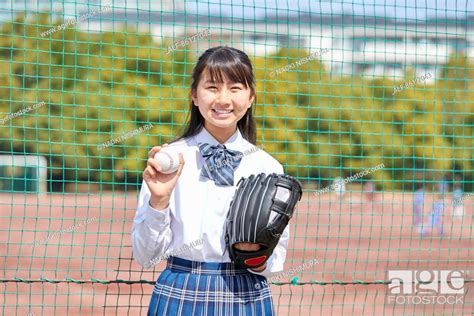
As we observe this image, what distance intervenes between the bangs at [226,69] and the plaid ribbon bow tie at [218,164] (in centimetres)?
24

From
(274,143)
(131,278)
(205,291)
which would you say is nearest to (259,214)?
(205,291)

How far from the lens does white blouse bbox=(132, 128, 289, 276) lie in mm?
2525

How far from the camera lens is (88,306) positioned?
7.00m

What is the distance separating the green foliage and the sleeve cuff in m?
2.40

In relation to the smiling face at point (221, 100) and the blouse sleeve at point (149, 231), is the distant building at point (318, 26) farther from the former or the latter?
the blouse sleeve at point (149, 231)

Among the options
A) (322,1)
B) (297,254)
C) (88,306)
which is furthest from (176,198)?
(297,254)

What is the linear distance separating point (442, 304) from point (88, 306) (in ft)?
10.2

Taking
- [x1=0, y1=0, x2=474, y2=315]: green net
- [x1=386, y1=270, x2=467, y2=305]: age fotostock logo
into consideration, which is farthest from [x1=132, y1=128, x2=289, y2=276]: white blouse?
[x1=386, y1=270, x2=467, y2=305]: age fotostock logo

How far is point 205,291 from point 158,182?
40 centimetres

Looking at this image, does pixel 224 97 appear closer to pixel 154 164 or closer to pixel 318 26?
pixel 154 164

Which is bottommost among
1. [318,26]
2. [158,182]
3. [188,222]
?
[188,222]

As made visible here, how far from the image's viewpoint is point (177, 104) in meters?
13.4

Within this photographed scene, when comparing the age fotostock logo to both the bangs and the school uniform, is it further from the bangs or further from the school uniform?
the bangs

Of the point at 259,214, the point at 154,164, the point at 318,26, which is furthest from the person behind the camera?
the point at 318,26
